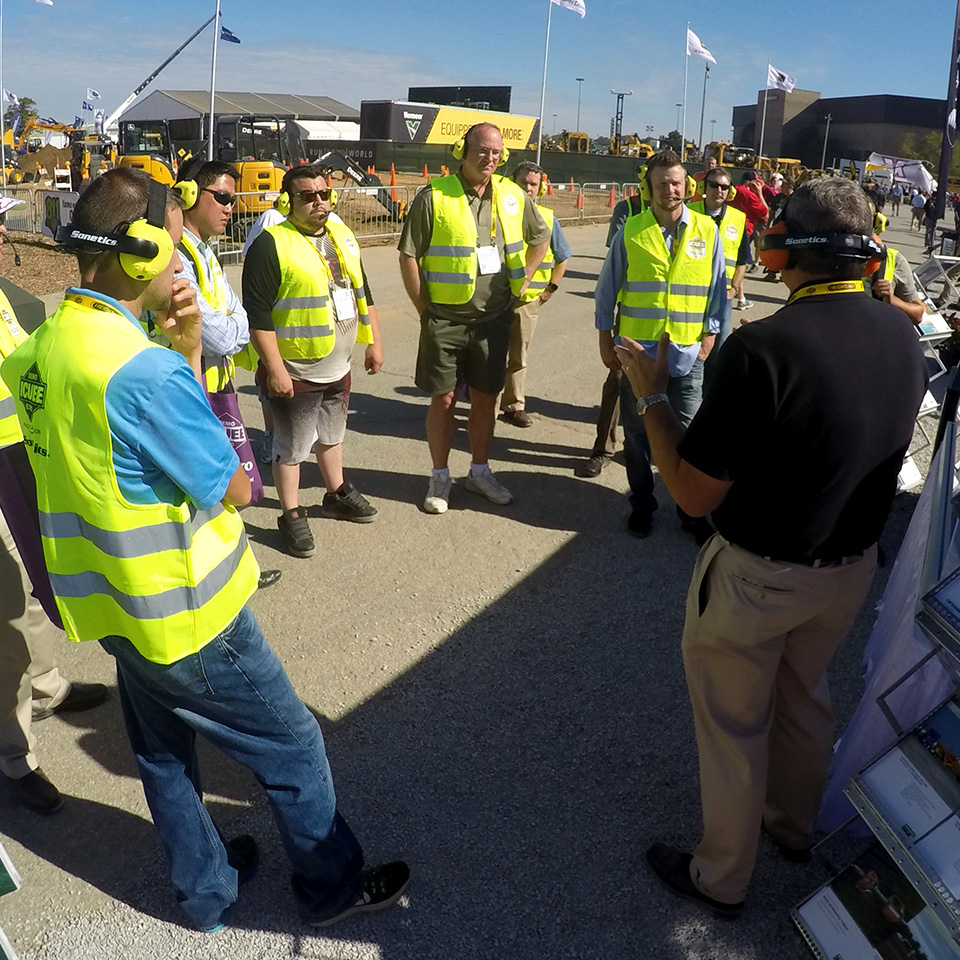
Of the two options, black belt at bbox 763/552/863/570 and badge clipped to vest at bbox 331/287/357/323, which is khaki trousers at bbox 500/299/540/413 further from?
black belt at bbox 763/552/863/570

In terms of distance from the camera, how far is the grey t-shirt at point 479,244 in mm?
4738

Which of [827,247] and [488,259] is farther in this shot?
[488,259]

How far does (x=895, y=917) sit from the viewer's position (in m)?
1.96

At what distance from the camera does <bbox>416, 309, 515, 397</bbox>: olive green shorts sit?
4.90m

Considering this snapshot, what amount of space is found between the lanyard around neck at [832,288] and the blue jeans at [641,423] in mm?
2517

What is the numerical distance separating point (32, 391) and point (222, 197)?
7.93ft

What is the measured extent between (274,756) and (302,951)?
612 millimetres

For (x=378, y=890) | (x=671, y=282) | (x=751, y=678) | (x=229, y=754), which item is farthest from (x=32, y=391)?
(x=671, y=282)

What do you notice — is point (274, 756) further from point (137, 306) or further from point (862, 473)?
point (862, 473)

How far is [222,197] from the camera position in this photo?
3926 mm

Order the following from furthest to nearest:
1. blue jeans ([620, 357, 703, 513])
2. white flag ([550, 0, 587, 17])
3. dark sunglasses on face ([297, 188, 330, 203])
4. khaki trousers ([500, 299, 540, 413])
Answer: white flag ([550, 0, 587, 17])
khaki trousers ([500, 299, 540, 413])
blue jeans ([620, 357, 703, 513])
dark sunglasses on face ([297, 188, 330, 203])

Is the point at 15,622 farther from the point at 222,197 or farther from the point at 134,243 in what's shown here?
the point at 222,197

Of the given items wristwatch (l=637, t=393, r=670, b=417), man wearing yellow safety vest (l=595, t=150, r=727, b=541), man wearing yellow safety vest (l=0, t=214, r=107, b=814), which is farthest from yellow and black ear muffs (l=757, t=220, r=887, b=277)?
man wearing yellow safety vest (l=595, t=150, r=727, b=541)

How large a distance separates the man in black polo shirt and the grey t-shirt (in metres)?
2.74
